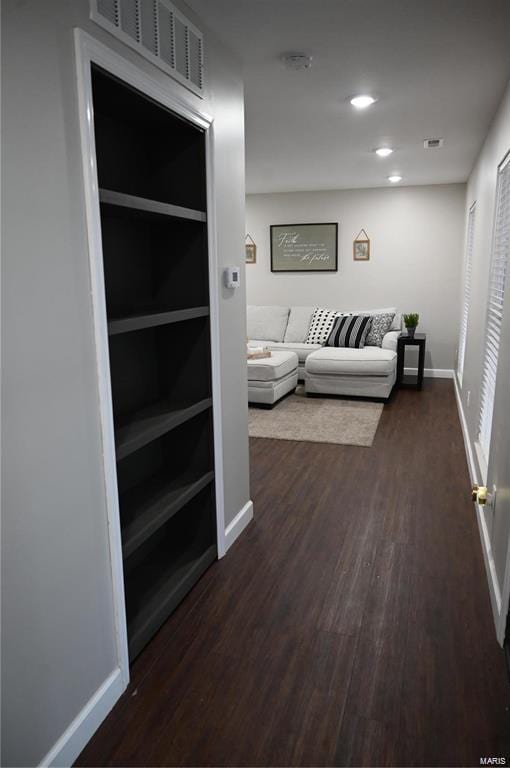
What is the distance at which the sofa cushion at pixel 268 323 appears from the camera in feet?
22.8

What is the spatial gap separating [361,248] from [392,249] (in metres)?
0.39

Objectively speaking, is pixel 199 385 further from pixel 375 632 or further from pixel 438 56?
pixel 438 56

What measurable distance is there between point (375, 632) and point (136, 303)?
5.37 ft

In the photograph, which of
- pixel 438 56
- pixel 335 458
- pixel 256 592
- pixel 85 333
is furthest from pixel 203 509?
pixel 438 56

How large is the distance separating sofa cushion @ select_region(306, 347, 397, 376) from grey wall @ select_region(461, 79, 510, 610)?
1274 mm

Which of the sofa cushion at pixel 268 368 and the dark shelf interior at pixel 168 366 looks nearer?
the dark shelf interior at pixel 168 366

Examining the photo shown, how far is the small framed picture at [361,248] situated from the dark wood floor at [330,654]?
433cm

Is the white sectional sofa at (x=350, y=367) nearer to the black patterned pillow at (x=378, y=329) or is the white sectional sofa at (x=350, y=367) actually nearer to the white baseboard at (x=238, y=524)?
the black patterned pillow at (x=378, y=329)

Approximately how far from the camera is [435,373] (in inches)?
277

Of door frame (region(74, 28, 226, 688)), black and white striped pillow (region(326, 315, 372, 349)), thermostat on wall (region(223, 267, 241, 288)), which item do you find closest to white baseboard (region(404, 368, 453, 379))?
black and white striped pillow (region(326, 315, 372, 349))

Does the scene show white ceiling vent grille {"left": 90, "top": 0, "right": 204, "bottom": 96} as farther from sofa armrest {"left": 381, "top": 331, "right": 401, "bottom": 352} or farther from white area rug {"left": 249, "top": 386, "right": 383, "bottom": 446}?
sofa armrest {"left": 381, "top": 331, "right": 401, "bottom": 352}

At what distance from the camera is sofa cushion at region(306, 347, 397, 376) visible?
5645 millimetres

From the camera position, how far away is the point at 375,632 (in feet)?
6.99

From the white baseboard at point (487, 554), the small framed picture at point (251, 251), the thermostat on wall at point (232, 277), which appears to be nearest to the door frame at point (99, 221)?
the thermostat on wall at point (232, 277)
